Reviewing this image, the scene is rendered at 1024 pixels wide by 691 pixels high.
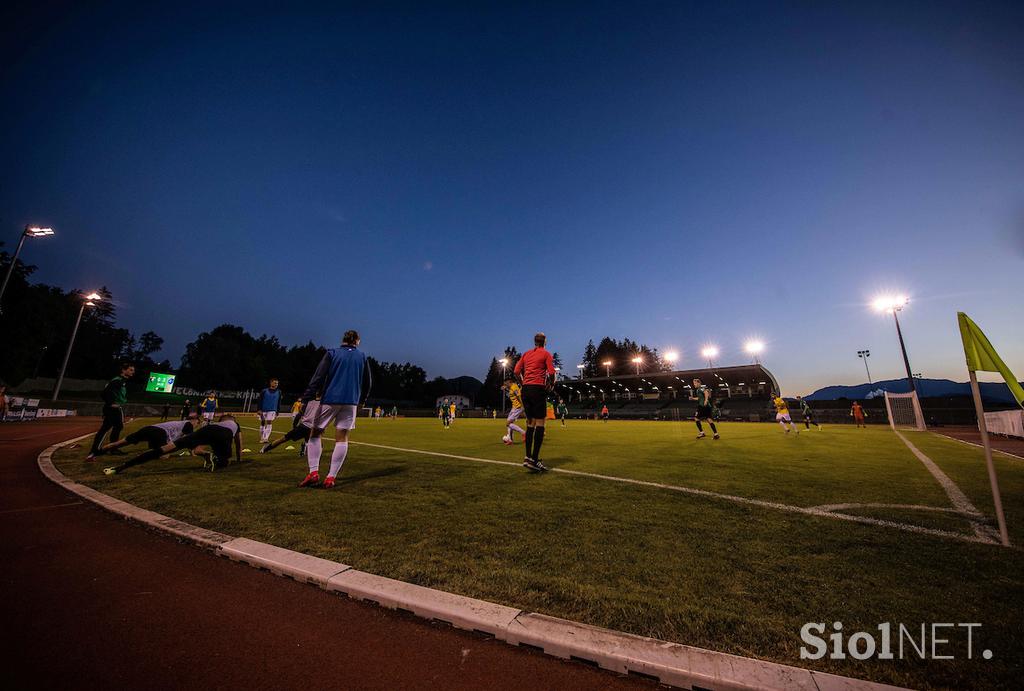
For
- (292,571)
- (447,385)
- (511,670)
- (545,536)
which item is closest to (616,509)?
(545,536)

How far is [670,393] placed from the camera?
220 ft

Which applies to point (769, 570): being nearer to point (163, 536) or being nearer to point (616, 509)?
point (616, 509)

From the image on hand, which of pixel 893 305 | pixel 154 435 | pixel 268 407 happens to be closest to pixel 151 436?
pixel 154 435

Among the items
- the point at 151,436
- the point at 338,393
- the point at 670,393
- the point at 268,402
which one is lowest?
the point at 151,436

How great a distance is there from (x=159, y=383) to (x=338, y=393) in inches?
2196

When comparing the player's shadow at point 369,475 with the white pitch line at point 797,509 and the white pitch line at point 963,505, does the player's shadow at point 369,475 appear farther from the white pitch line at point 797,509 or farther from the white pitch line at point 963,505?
the white pitch line at point 963,505

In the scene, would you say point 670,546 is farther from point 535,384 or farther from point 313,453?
point 313,453

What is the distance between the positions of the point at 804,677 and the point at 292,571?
2858mm

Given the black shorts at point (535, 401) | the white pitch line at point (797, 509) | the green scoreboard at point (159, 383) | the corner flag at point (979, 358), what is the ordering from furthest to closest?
the green scoreboard at point (159, 383), the black shorts at point (535, 401), the corner flag at point (979, 358), the white pitch line at point (797, 509)

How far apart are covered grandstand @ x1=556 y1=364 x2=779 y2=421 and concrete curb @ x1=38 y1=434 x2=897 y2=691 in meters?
50.4

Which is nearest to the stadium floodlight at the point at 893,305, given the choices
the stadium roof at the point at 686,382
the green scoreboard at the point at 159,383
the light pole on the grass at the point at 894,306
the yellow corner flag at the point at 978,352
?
the light pole on the grass at the point at 894,306

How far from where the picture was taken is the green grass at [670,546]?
190cm

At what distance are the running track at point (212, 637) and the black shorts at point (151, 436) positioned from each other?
3852 mm

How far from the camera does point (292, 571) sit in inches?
98.9
